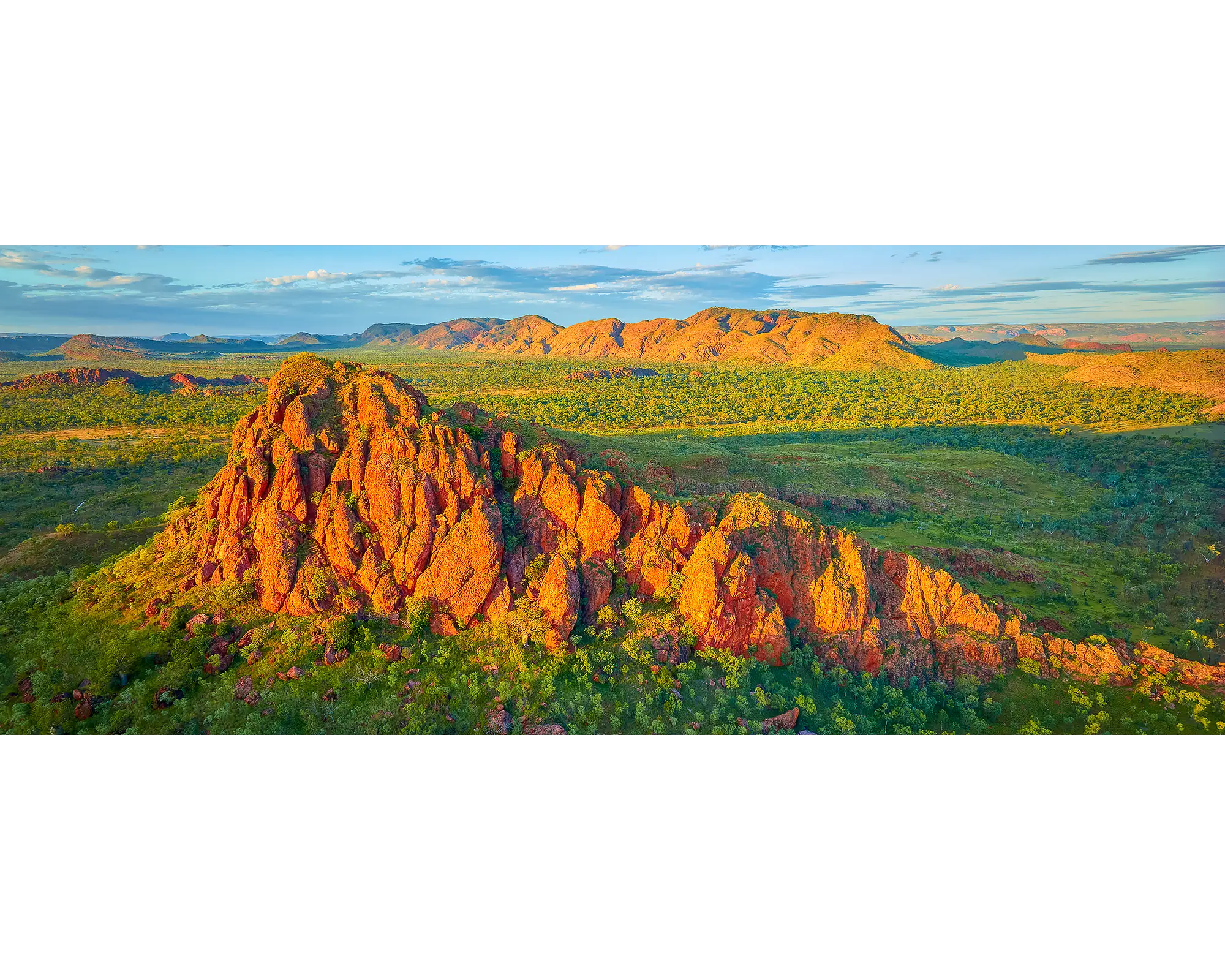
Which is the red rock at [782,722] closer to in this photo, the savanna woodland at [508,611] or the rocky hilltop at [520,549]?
the savanna woodland at [508,611]

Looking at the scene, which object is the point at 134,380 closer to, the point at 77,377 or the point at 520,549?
the point at 77,377

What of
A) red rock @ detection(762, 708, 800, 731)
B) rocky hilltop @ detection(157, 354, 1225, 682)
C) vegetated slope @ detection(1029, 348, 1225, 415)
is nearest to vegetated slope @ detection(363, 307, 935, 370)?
vegetated slope @ detection(1029, 348, 1225, 415)

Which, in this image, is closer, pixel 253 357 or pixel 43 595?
pixel 43 595

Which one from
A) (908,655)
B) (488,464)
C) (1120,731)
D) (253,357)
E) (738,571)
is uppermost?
(253,357)

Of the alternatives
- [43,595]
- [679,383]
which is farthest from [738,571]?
[679,383]

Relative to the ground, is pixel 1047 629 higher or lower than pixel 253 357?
lower

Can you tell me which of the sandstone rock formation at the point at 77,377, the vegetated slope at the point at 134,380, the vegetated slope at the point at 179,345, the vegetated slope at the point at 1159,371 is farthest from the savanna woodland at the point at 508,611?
the vegetated slope at the point at 1159,371

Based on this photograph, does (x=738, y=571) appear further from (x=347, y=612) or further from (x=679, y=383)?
(x=679, y=383)

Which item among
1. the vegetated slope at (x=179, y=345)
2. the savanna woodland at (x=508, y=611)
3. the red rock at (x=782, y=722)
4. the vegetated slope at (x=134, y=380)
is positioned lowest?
the red rock at (x=782, y=722)
